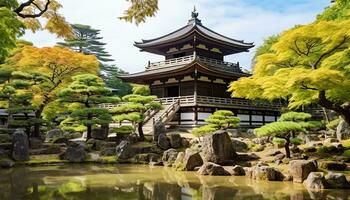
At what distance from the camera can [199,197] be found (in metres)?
10.8

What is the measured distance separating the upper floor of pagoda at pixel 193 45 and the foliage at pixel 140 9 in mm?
24680

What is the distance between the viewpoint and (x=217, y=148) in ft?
59.2

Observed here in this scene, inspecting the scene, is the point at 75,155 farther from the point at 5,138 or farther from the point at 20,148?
the point at 5,138

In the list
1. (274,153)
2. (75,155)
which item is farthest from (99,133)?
(274,153)

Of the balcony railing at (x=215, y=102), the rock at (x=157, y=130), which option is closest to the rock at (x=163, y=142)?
the rock at (x=157, y=130)

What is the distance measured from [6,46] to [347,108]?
48.3 ft

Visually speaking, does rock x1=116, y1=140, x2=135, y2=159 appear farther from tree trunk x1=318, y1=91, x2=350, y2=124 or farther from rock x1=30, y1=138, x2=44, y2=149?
tree trunk x1=318, y1=91, x2=350, y2=124

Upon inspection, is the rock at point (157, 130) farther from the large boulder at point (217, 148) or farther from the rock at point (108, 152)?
the large boulder at point (217, 148)

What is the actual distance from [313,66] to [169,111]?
15727mm

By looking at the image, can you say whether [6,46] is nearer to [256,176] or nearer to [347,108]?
[256,176]

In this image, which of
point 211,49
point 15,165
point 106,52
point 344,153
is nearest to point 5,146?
point 15,165

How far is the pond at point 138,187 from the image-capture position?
10.9m

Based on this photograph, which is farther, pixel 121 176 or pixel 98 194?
pixel 121 176

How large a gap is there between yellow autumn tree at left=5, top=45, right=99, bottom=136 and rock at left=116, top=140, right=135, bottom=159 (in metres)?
7.51
